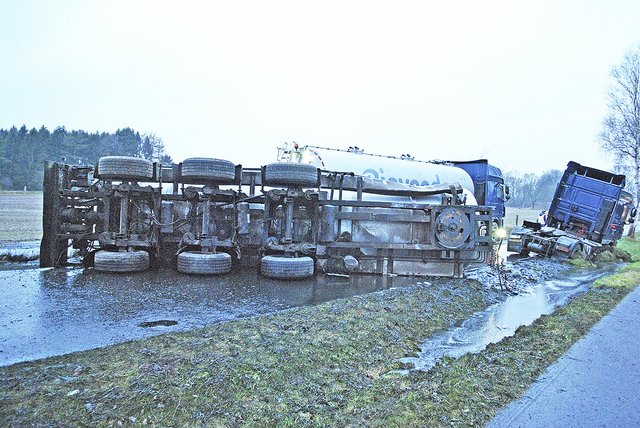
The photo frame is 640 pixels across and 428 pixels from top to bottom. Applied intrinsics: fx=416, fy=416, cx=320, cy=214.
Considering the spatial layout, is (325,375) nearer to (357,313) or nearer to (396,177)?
(357,313)

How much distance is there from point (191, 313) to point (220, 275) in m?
2.32

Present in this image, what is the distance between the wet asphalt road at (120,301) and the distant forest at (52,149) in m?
49.9

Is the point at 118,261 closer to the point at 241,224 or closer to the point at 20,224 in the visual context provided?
the point at 241,224

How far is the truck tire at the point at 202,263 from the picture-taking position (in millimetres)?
Result: 6680

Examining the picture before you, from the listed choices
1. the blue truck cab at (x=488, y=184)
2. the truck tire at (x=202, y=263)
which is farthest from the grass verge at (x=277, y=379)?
the blue truck cab at (x=488, y=184)

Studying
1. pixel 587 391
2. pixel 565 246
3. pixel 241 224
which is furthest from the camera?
pixel 565 246

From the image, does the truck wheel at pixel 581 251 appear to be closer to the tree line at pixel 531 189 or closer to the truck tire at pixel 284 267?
the truck tire at pixel 284 267

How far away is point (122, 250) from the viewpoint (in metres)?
6.85

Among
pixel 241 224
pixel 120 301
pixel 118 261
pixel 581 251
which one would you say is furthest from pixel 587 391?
pixel 581 251

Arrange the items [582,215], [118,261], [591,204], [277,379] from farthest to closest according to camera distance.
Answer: [582,215], [591,204], [118,261], [277,379]

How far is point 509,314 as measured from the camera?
5.79 metres

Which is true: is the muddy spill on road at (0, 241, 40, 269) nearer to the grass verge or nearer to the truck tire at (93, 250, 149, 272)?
the truck tire at (93, 250, 149, 272)

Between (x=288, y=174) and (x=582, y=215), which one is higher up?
(x=288, y=174)

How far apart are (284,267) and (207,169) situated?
6.87 feet
